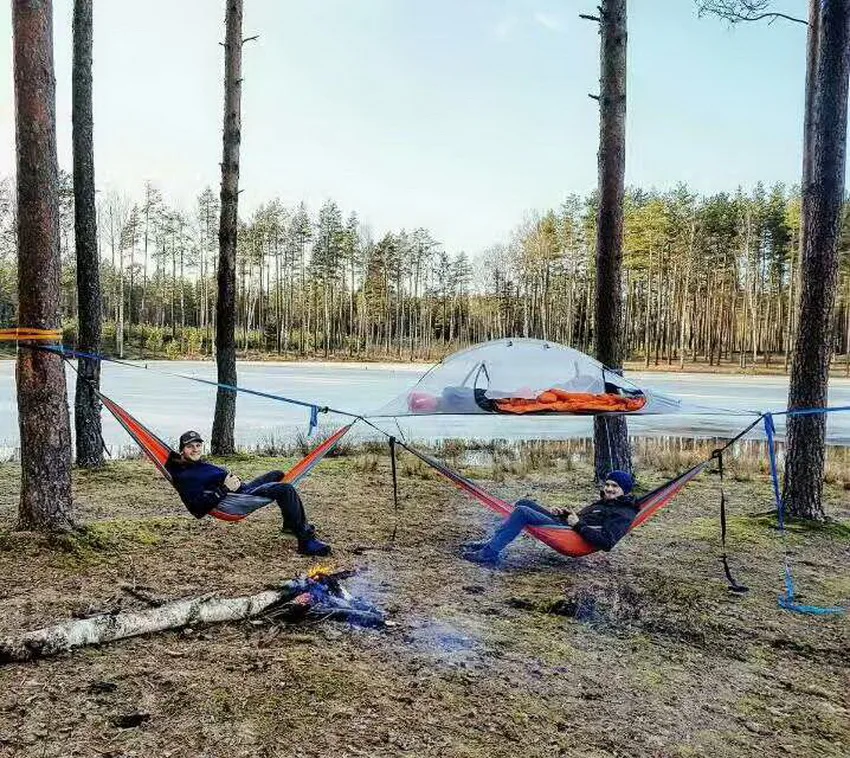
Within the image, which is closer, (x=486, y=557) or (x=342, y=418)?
(x=486, y=557)

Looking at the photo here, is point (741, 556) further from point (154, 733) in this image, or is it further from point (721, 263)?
point (721, 263)

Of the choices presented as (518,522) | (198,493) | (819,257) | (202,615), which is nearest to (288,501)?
(198,493)

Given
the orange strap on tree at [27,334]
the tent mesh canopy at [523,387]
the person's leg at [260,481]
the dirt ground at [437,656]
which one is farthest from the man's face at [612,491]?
the orange strap on tree at [27,334]

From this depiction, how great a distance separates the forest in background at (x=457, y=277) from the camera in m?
28.8

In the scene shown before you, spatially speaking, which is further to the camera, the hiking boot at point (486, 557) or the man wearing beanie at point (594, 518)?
the hiking boot at point (486, 557)

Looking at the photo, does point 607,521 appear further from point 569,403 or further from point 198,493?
point 198,493

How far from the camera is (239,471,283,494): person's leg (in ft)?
11.8

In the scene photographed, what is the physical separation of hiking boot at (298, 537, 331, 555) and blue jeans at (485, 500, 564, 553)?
931mm

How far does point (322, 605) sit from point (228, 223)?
17.1ft

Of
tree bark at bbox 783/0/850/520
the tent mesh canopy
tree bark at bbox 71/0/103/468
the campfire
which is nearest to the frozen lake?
tree bark at bbox 71/0/103/468

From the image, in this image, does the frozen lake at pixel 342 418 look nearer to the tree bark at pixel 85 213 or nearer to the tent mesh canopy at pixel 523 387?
the tree bark at pixel 85 213

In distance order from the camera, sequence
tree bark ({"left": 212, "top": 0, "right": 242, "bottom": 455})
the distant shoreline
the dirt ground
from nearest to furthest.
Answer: the dirt ground
tree bark ({"left": 212, "top": 0, "right": 242, "bottom": 455})
the distant shoreline

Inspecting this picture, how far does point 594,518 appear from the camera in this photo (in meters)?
3.52

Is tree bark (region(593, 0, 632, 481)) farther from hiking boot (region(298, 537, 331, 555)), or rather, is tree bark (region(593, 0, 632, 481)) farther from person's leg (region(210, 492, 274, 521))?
person's leg (region(210, 492, 274, 521))
